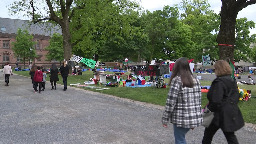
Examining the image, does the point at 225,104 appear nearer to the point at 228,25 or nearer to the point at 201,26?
the point at 228,25

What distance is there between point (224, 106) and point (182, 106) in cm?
70

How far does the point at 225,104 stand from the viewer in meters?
3.71

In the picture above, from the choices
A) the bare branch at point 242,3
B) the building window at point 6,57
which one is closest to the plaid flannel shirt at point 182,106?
the bare branch at point 242,3

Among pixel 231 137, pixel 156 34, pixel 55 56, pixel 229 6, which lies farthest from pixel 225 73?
pixel 55 56

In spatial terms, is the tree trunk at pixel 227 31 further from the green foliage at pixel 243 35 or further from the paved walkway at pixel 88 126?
the green foliage at pixel 243 35

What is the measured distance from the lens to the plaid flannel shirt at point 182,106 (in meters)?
3.53

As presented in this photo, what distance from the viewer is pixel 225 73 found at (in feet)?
12.5

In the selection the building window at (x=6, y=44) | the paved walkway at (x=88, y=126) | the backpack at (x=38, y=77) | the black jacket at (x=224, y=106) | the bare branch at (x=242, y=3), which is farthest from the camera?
the building window at (x=6, y=44)

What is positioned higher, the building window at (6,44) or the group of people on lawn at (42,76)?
the building window at (6,44)

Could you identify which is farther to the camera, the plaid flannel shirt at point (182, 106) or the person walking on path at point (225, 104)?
the person walking on path at point (225, 104)

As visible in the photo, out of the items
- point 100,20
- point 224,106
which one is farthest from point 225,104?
point 100,20

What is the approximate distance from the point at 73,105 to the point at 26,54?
Result: 166ft

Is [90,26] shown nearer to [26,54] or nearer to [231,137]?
[231,137]

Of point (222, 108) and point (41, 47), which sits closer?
point (222, 108)
